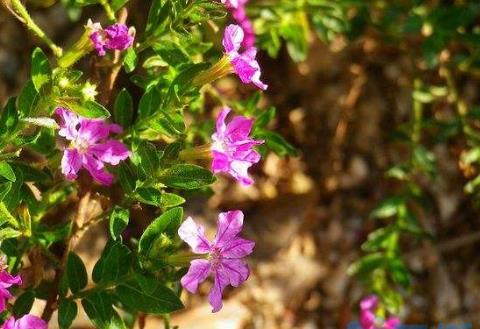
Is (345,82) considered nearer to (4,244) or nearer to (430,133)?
(430,133)

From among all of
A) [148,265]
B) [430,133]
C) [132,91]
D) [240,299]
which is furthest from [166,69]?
[430,133]

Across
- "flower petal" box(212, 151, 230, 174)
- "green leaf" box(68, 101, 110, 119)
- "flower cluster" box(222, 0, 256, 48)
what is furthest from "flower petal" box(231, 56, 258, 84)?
"flower cluster" box(222, 0, 256, 48)

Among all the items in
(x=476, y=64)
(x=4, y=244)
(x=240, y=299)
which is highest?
(x=4, y=244)

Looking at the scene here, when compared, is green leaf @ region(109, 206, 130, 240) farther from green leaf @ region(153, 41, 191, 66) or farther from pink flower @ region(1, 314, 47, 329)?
green leaf @ region(153, 41, 191, 66)

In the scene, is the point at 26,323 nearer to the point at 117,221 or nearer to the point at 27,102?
the point at 117,221

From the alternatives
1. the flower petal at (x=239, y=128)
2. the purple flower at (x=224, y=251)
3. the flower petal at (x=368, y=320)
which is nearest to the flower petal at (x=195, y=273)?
the purple flower at (x=224, y=251)

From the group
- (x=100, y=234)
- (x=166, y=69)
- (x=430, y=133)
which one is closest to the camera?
(x=166, y=69)
